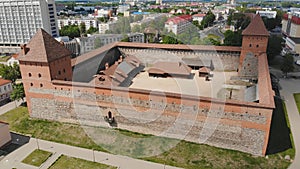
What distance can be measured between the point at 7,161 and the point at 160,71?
19.8 meters

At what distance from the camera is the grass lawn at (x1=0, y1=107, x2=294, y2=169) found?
651 inches

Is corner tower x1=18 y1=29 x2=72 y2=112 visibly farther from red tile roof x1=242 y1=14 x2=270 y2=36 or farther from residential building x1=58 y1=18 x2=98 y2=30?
residential building x1=58 y1=18 x2=98 y2=30

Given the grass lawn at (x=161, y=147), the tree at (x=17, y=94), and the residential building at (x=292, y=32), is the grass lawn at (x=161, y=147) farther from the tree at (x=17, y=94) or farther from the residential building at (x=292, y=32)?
the residential building at (x=292, y=32)

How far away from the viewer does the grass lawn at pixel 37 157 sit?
16750mm

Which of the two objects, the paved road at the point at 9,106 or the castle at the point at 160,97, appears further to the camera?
the paved road at the point at 9,106

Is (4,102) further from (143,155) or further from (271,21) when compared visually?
(271,21)

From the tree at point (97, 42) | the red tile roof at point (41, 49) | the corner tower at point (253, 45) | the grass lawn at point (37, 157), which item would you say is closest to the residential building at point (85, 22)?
the tree at point (97, 42)

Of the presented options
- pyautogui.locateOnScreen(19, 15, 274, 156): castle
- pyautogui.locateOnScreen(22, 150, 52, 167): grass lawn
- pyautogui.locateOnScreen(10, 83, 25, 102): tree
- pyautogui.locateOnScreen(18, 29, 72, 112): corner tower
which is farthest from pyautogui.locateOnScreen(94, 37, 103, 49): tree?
pyautogui.locateOnScreen(22, 150, 52, 167): grass lawn

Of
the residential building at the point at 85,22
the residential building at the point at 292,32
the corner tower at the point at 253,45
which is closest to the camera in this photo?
the corner tower at the point at 253,45

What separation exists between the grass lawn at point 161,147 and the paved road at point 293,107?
73 cm

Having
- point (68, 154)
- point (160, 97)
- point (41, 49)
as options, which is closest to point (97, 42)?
point (41, 49)

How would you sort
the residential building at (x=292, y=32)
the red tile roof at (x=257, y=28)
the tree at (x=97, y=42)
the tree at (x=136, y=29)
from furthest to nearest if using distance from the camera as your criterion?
the tree at (x=136, y=29)
the tree at (x=97, y=42)
the residential building at (x=292, y=32)
the red tile roof at (x=257, y=28)

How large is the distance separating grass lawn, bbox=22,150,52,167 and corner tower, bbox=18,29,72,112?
5.89 m

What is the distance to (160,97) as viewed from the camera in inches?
728
